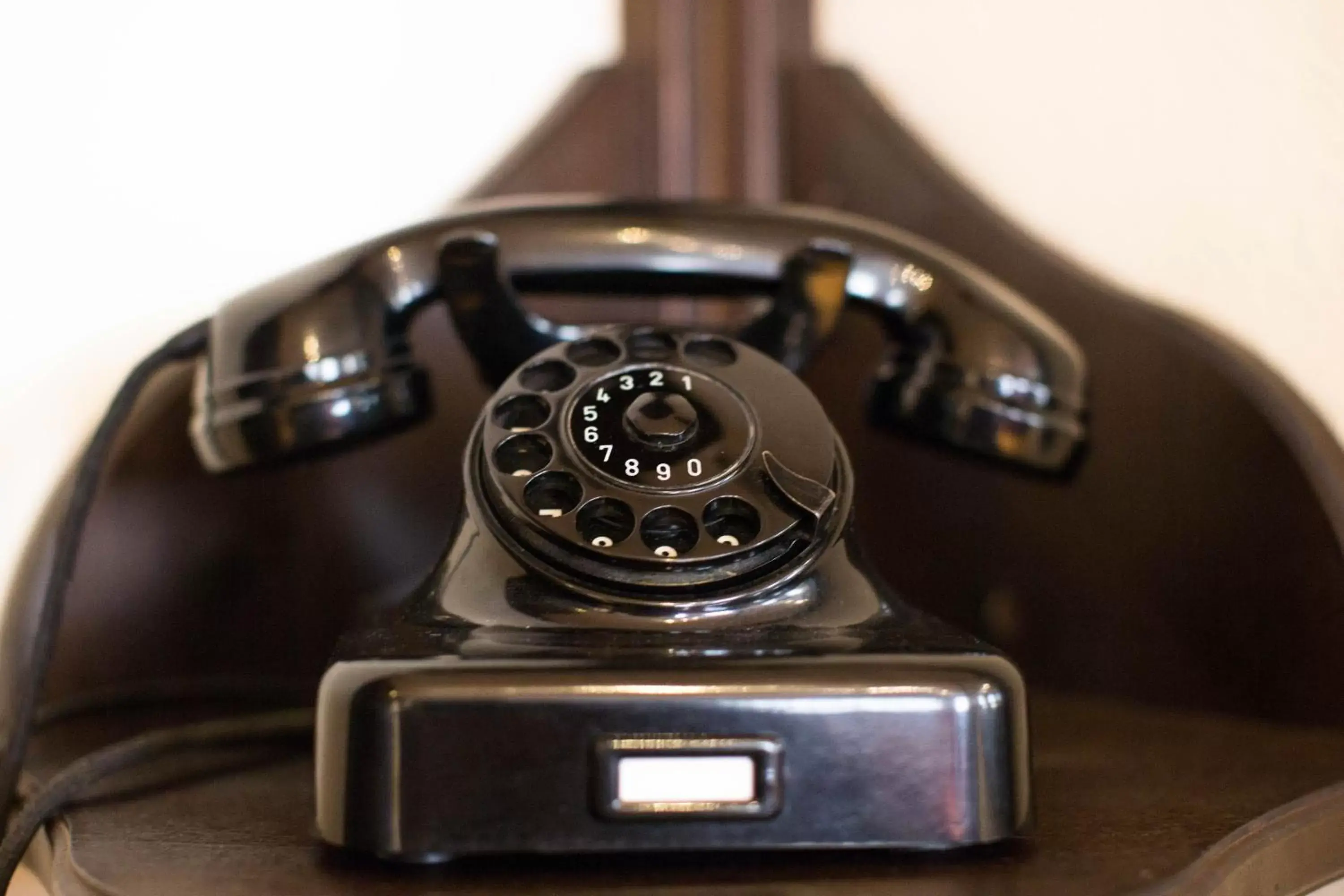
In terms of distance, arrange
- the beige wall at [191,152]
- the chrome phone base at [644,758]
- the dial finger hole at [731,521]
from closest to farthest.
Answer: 1. the chrome phone base at [644,758]
2. the dial finger hole at [731,521]
3. the beige wall at [191,152]

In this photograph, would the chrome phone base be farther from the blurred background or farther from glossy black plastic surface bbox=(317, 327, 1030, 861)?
the blurred background

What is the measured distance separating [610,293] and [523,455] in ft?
0.59

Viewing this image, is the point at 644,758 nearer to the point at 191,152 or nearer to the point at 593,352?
the point at 593,352

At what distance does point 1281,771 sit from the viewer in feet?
1.86

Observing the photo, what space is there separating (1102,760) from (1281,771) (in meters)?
0.08

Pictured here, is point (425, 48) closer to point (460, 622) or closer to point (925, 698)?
point (460, 622)

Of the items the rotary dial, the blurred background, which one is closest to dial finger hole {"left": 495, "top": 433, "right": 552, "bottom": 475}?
the rotary dial

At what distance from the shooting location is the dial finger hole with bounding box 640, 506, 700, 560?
0.50 m

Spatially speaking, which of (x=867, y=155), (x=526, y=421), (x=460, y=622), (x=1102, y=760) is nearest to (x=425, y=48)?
(x=867, y=155)

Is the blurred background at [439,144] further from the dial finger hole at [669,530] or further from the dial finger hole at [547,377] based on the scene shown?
the dial finger hole at [669,530]

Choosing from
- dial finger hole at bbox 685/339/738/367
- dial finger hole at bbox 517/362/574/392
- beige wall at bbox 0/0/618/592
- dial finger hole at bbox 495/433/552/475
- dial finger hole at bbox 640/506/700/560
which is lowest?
dial finger hole at bbox 640/506/700/560

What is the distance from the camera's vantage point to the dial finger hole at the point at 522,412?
56 cm

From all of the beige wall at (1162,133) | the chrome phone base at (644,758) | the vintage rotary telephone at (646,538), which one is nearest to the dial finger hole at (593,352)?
the vintage rotary telephone at (646,538)

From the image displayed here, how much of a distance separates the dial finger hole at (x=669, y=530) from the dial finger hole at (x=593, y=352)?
115mm
